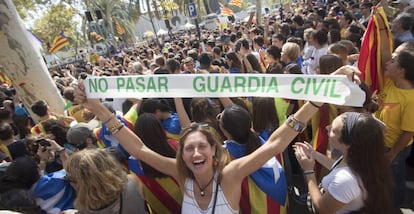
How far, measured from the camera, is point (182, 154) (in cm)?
199

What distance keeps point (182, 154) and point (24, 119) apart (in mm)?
3910

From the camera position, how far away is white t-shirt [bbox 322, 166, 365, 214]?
5.61ft

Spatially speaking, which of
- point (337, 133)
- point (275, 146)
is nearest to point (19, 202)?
point (275, 146)

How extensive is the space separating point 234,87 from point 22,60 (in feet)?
12.9

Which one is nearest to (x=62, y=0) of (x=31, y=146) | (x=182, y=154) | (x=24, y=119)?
(x=24, y=119)

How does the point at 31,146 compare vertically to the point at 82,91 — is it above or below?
below

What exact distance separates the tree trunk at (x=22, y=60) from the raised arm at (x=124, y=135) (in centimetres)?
301

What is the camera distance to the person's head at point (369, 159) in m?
1.71

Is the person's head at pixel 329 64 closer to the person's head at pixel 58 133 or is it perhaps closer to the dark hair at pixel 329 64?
the dark hair at pixel 329 64

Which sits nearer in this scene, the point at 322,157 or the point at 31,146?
the point at 322,157

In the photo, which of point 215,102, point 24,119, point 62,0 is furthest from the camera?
point 62,0

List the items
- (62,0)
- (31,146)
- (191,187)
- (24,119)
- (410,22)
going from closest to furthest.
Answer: (191,187)
(31,146)
(410,22)
(24,119)
(62,0)

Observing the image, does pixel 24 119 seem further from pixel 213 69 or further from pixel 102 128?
pixel 213 69

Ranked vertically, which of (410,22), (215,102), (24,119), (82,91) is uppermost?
(82,91)
